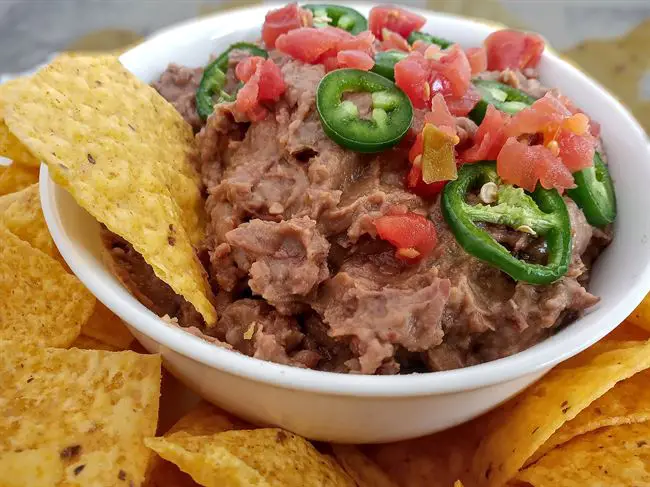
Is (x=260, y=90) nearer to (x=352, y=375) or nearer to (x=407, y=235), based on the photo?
(x=407, y=235)

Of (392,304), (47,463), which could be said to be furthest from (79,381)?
(392,304)

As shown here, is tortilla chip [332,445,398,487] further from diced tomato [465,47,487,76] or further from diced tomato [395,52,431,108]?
diced tomato [465,47,487,76]

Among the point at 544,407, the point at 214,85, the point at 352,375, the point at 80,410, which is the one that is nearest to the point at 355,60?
the point at 214,85

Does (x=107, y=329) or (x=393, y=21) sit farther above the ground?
(x=393, y=21)

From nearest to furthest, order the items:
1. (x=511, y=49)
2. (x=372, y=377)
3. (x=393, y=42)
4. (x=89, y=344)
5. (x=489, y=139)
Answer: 1. (x=372, y=377)
2. (x=489, y=139)
3. (x=89, y=344)
4. (x=393, y=42)
5. (x=511, y=49)

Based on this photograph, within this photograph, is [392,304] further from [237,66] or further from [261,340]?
[237,66]

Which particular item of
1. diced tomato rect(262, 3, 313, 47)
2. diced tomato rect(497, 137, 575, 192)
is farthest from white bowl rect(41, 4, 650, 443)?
diced tomato rect(262, 3, 313, 47)
